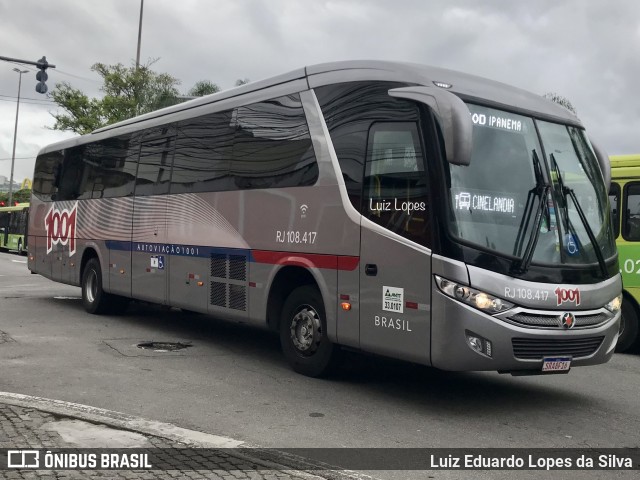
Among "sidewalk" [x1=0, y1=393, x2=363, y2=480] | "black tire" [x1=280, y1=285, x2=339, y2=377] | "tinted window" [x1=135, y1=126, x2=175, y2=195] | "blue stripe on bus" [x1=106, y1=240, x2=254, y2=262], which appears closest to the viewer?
"sidewalk" [x1=0, y1=393, x2=363, y2=480]

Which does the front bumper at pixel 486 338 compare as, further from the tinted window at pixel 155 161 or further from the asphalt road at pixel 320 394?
the tinted window at pixel 155 161

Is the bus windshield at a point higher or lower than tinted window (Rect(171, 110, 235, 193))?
lower

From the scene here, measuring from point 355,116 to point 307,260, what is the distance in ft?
5.57

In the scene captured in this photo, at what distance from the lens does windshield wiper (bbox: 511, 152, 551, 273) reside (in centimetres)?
724

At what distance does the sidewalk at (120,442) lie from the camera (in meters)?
5.29

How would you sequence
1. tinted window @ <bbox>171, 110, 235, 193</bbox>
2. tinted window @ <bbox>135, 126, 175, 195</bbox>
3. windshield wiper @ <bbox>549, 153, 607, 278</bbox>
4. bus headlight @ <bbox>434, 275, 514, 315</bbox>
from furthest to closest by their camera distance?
1. tinted window @ <bbox>135, 126, 175, 195</bbox>
2. tinted window @ <bbox>171, 110, 235, 193</bbox>
3. windshield wiper @ <bbox>549, 153, 607, 278</bbox>
4. bus headlight @ <bbox>434, 275, 514, 315</bbox>

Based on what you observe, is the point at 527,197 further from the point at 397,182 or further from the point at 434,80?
the point at 434,80

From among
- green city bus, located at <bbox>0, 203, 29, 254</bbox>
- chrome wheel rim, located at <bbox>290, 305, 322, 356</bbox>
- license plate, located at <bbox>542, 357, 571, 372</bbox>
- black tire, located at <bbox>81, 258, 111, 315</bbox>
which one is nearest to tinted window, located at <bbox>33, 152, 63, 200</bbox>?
black tire, located at <bbox>81, 258, 111, 315</bbox>

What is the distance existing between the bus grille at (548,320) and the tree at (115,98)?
1347 inches

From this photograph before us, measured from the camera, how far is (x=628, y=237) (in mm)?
11750

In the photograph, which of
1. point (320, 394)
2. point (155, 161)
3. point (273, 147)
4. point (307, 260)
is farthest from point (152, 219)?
point (320, 394)

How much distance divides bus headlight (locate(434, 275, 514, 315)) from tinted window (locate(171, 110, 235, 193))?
14.4 ft

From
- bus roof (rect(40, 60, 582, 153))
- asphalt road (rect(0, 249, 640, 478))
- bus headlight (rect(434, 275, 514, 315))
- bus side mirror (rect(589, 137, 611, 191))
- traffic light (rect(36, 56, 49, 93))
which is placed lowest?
asphalt road (rect(0, 249, 640, 478))

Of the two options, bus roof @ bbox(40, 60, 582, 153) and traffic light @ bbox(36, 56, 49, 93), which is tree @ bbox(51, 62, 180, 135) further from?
bus roof @ bbox(40, 60, 582, 153)
